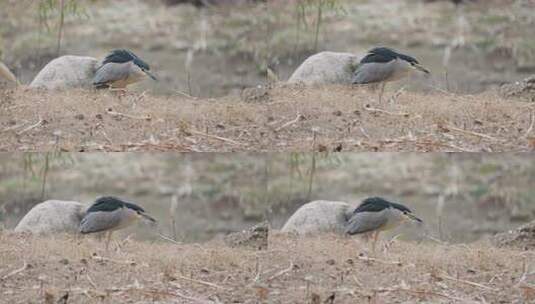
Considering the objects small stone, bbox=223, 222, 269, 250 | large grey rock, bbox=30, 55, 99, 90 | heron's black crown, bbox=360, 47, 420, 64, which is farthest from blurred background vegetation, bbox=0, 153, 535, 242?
heron's black crown, bbox=360, 47, 420, 64

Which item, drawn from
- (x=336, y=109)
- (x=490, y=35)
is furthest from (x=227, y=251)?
(x=490, y=35)

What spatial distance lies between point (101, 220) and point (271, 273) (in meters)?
0.89

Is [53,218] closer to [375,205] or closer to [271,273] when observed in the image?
[271,273]

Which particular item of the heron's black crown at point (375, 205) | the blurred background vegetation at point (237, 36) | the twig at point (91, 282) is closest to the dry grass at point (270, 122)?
the blurred background vegetation at point (237, 36)

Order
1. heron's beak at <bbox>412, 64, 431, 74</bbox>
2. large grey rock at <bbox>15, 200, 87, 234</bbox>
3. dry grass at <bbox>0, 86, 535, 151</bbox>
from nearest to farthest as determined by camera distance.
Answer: dry grass at <bbox>0, 86, 535, 151</bbox> → heron's beak at <bbox>412, 64, 431, 74</bbox> → large grey rock at <bbox>15, 200, 87, 234</bbox>

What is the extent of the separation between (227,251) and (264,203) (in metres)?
0.30

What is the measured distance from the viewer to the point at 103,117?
4391 millimetres

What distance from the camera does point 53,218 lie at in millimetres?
4547

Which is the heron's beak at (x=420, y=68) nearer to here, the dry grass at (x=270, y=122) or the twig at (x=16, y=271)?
the dry grass at (x=270, y=122)

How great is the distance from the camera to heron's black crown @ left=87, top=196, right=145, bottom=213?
453cm

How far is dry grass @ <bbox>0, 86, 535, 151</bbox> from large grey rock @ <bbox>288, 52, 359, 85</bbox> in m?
0.05

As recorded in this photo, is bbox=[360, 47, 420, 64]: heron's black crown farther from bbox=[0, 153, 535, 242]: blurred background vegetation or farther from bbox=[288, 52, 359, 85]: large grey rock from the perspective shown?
bbox=[0, 153, 535, 242]: blurred background vegetation

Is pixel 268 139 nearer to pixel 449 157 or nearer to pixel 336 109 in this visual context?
pixel 336 109

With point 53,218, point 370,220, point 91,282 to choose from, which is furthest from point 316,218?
point 53,218
